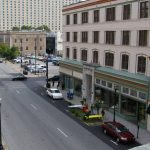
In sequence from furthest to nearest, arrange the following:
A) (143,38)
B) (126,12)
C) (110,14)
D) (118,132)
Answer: (110,14) < (126,12) < (143,38) < (118,132)

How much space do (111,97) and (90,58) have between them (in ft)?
28.0

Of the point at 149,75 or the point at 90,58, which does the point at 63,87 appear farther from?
the point at 149,75

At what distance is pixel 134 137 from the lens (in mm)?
32031

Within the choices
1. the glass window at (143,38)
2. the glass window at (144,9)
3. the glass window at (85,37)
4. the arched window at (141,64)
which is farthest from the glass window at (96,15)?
the arched window at (141,64)

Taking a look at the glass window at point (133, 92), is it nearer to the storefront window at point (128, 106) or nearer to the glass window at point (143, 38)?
the storefront window at point (128, 106)

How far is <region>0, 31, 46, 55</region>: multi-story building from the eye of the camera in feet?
503

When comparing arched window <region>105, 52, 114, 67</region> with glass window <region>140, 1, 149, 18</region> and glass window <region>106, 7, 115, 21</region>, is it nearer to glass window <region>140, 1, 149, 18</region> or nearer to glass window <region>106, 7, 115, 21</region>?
glass window <region>106, 7, 115, 21</region>

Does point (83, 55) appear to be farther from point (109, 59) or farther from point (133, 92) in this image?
point (133, 92)

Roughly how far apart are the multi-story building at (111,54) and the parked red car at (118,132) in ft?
14.4

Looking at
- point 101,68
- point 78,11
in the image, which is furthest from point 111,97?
point 78,11

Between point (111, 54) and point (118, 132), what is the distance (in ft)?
48.7

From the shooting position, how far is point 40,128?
35.6 metres

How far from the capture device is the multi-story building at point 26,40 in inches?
6038

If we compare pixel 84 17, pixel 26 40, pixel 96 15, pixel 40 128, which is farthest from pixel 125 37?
pixel 26 40
